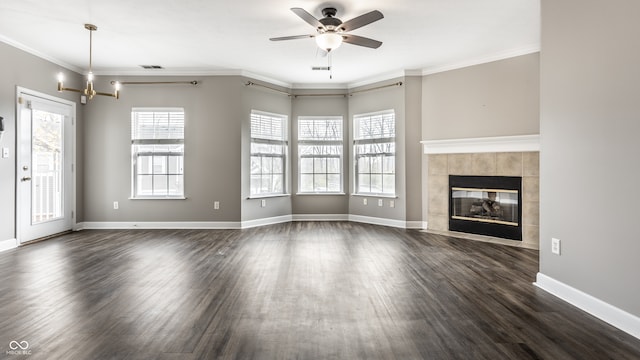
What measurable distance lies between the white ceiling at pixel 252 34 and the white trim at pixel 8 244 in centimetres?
277


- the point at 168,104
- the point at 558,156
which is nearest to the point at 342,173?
the point at 168,104

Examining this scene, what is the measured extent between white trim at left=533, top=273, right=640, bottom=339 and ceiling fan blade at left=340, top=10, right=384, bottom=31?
291cm

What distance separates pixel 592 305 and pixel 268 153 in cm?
561

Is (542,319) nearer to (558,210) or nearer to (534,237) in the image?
(558,210)

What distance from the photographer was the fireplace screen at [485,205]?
5.36 meters

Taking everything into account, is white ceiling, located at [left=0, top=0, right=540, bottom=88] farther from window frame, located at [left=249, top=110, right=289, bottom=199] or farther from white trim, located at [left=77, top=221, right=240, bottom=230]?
white trim, located at [left=77, top=221, right=240, bottom=230]

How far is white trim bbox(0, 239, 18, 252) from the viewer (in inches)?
188

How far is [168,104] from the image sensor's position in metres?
6.40

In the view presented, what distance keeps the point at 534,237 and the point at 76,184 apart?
7.57 metres

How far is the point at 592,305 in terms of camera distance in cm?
264

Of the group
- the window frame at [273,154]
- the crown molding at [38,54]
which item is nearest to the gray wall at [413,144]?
the window frame at [273,154]

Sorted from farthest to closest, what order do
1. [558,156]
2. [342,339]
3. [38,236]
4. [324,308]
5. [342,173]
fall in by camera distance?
[342,173] < [38,236] < [558,156] < [324,308] < [342,339]

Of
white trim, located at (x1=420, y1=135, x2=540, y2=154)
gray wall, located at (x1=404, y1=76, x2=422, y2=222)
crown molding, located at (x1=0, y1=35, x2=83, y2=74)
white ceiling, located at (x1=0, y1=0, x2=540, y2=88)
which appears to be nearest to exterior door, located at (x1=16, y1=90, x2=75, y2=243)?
crown molding, located at (x1=0, y1=35, x2=83, y2=74)

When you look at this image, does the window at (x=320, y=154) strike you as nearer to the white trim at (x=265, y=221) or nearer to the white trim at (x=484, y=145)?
the white trim at (x=265, y=221)
